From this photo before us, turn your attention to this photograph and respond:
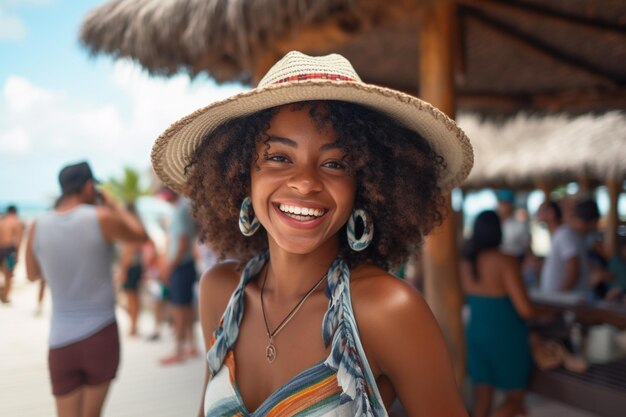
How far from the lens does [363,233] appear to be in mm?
1402

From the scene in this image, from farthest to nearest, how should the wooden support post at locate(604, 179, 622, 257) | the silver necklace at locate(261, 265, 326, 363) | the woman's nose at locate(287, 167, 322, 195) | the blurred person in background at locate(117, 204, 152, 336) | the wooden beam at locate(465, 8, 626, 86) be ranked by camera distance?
1. the wooden support post at locate(604, 179, 622, 257)
2. the blurred person in background at locate(117, 204, 152, 336)
3. the wooden beam at locate(465, 8, 626, 86)
4. the silver necklace at locate(261, 265, 326, 363)
5. the woman's nose at locate(287, 167, 322, 195)

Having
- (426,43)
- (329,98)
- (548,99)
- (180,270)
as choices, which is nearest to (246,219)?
(329,98)

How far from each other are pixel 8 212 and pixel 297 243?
2.06m

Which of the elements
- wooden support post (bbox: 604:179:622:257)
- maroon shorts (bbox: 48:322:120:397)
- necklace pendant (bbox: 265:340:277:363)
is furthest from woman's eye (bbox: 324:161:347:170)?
wooden support post (bbox: 604:179:622:257)

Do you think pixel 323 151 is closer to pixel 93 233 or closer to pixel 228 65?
pixel 93 233

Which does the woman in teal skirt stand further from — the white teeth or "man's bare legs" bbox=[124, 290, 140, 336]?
"man's bare legs" bbox=[124, 290, 140, 336]

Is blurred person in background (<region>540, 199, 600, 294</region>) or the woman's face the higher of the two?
the woman's face

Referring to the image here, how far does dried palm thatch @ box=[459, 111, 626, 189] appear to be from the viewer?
906 cm

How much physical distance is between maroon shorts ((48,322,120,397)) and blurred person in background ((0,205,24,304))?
21.6 inches

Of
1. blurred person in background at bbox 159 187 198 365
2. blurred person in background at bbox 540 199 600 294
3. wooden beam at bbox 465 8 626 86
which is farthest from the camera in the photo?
blurred person in background at bbox 159 187 198 365

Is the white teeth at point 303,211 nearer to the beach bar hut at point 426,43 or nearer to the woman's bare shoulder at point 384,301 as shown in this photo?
the woman's bare shoulder at point 384,301

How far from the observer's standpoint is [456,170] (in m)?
1.54

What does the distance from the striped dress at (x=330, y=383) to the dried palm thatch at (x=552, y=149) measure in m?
→ 6.55

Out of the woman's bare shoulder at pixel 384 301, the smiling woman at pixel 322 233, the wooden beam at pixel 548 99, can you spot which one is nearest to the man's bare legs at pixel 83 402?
the smiling woman at pixel 322 233
